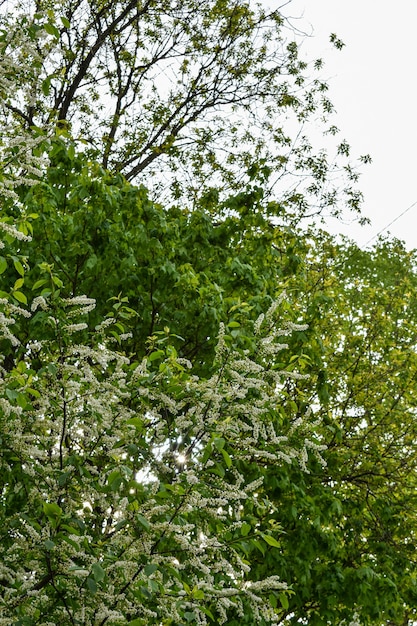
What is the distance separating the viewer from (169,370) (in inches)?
164

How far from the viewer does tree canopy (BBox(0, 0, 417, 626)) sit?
3799mm

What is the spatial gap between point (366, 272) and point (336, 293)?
680 centimetres

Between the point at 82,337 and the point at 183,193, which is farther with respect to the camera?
the point at 183,193

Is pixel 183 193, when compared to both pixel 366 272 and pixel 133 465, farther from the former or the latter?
pixel 133 465

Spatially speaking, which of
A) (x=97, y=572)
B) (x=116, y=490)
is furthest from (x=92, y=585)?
(x=116, y=490)

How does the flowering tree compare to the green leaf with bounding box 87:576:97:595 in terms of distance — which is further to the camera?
the flowering tree

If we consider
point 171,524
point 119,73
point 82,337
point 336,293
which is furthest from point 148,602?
point 119,73

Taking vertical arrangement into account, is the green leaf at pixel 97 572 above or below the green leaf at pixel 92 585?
above

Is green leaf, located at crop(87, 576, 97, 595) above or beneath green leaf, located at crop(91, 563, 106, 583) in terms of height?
beneath

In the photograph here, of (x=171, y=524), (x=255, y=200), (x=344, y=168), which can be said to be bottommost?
(x=171, y=524)

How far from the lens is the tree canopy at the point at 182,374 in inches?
150

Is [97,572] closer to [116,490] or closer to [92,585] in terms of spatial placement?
Answer: [92,585]

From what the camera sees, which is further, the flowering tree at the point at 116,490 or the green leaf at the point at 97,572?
the flowering tree at the point at 116,490

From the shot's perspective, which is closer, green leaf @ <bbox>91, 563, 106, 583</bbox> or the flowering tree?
green leaf @ <bbox>91, 563, 106, 583</bbox>
